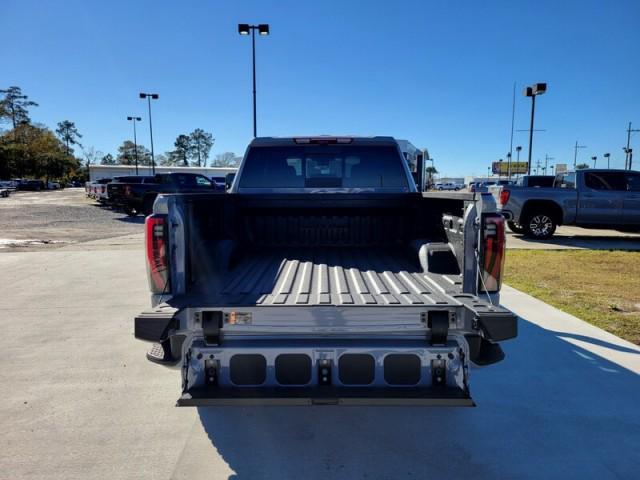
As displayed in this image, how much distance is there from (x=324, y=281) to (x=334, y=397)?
2.75 feet

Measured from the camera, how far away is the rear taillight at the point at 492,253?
2652 mm

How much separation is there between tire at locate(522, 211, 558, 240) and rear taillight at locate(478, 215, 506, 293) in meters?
11.1

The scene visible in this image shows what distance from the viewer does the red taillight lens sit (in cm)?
1267

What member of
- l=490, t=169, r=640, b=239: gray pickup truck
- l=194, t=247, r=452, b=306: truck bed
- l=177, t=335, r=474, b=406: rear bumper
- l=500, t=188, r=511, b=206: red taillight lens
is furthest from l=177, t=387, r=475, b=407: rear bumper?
l=500, t=188, r=511, b=206: red taillight lens

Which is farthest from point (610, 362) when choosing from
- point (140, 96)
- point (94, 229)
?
point (140, 96)

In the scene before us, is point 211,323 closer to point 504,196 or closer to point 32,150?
point 504,196

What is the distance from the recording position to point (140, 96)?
134 ft

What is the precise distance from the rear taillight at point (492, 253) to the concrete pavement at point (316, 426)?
105 cm

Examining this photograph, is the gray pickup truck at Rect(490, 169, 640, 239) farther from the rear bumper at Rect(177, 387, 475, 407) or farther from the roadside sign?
the roadside sign

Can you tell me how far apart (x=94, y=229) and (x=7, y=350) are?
43.7 ft

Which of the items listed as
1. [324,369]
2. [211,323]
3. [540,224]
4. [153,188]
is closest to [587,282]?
[540,224]

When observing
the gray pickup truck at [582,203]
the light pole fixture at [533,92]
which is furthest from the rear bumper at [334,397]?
the light pole fixture at [533,92]

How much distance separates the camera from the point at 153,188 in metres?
21.2

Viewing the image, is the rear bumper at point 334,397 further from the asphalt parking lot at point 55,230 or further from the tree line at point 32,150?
the tree line at point 32,150
